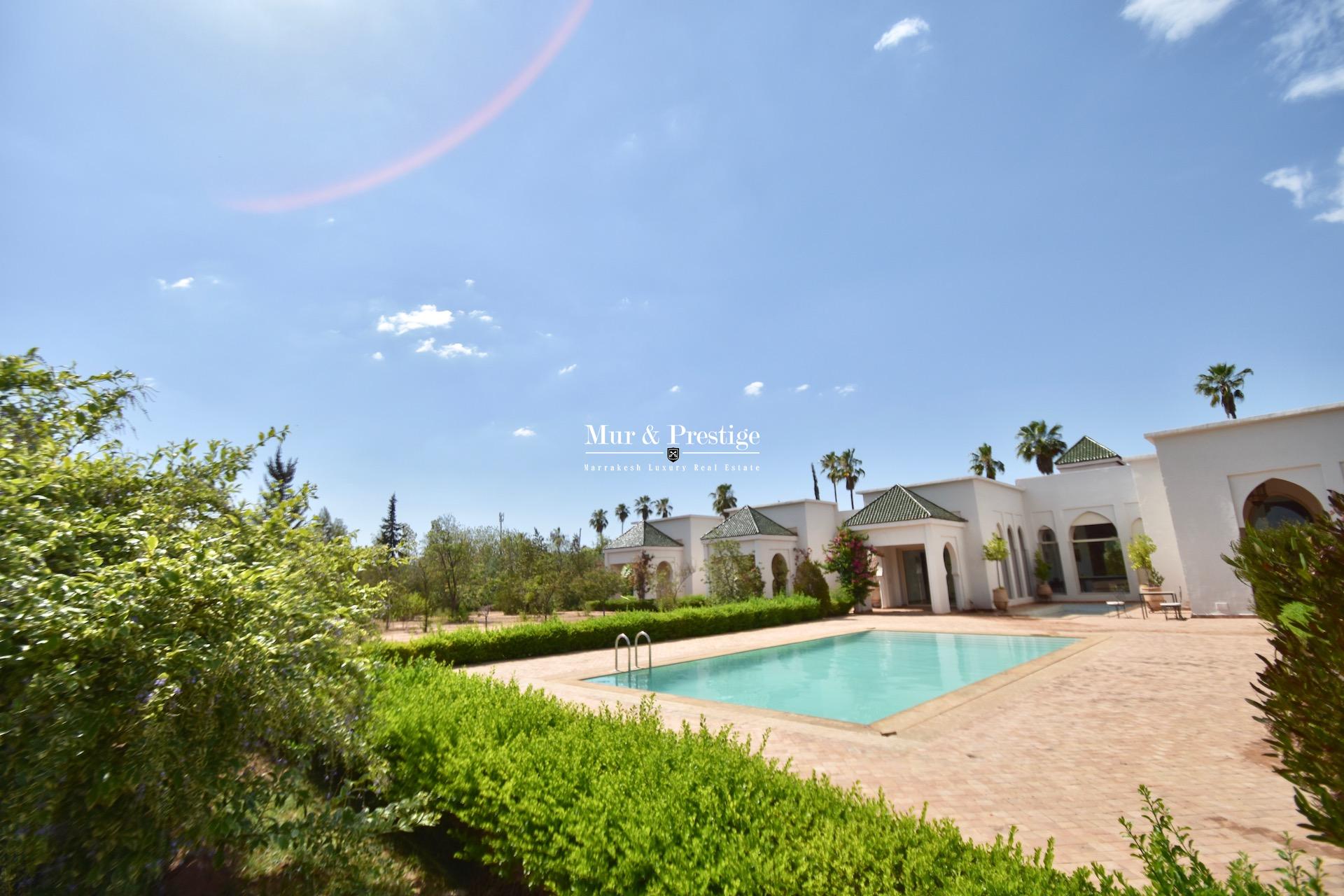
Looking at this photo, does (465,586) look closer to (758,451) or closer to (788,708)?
(758,451)

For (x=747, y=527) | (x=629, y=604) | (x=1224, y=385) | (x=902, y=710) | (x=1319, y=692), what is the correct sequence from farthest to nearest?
(x=1224, y=385), (x=629, y=604), (x=747, y=527), (x=902, y=710), (x=1319, y=692)

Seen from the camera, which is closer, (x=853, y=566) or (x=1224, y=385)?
(x=853, y=566)

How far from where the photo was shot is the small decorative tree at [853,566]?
2509 cm

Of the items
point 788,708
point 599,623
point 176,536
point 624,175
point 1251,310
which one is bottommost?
point 788,708

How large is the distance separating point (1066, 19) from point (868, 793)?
1097 cm

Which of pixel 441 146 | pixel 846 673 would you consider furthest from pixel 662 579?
pixel 441 146

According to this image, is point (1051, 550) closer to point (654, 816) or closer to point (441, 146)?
point (441, 146)

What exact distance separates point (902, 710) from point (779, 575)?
19714 mm

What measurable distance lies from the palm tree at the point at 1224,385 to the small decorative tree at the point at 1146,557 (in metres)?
15.3

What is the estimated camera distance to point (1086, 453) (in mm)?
28922

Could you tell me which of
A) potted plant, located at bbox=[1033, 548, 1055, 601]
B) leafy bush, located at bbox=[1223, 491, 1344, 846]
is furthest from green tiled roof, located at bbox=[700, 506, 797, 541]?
leafy bush, located at bbox=[1223, 491, 1344, 846]

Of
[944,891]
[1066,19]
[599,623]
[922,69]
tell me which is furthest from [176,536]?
[599,623]

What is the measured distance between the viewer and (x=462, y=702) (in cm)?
480

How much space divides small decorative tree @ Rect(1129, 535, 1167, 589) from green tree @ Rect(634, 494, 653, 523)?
183 ft
